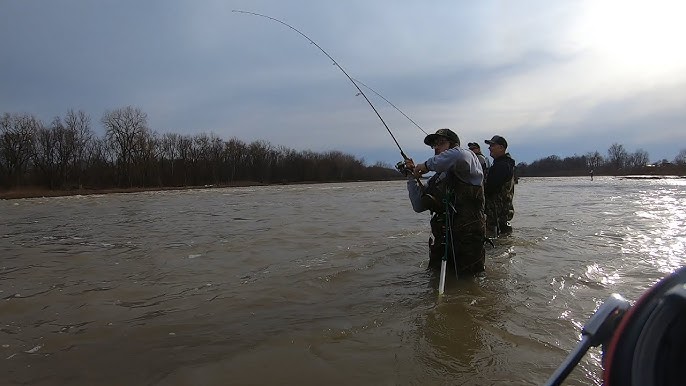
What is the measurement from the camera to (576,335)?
3596 mm

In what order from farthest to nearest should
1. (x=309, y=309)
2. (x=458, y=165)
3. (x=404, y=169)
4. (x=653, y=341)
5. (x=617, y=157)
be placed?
(x=617, y=157) < (x=404, y=169) < (x=458, y=165) < (x=309, y=309) < (x=653, y=341)

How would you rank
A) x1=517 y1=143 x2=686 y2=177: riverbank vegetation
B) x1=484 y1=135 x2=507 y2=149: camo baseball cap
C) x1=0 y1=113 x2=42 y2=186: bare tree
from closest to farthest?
x1=484 y1=135 x2=507 y2=149: camo baseball cap < x1=0 y1=113 x2=42 y2=186: bare tree < x1=517 y1=143 x2=686 y2=177: riverbank vegetation

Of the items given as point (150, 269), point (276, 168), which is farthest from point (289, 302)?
point (276, 168)

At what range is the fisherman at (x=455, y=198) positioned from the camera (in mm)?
5172

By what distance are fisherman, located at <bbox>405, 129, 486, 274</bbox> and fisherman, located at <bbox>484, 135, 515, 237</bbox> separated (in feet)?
9.85

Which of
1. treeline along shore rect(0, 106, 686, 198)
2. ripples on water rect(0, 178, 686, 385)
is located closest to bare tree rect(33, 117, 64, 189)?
treeline along shore rect(0, 106, 686, 198)

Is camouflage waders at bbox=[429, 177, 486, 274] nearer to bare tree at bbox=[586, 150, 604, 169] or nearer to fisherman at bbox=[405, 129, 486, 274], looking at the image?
fisherman at bbox=[405, 129, 486, 274]

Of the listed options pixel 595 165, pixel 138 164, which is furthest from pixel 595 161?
pixel 138 164

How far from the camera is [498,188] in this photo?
27.5 feet

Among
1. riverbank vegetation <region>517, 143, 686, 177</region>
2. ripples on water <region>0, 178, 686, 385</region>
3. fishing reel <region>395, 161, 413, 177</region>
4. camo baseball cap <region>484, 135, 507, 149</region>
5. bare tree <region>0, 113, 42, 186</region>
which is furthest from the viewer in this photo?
riverbank vegetation <region>517, 143, 686, 177</region>

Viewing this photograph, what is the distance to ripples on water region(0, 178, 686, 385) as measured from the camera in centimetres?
314

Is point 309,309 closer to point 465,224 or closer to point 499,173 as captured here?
point 465,224

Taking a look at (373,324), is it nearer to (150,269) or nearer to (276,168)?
(150,269)

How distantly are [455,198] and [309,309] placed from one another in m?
2.29
